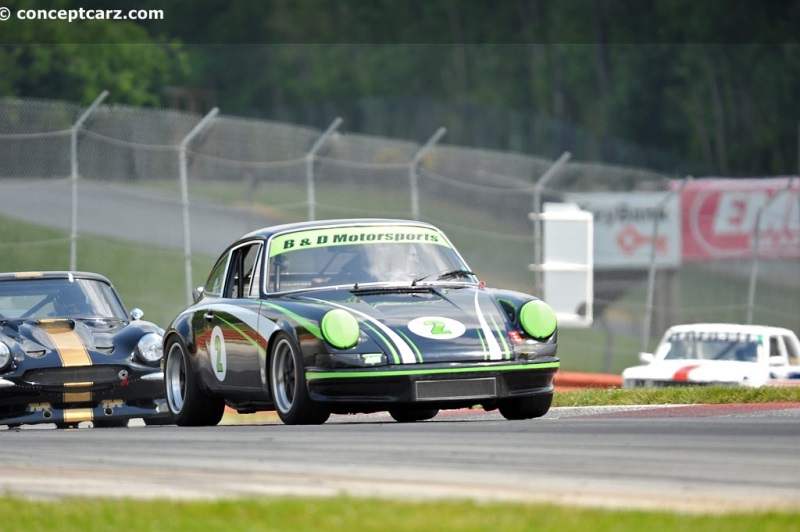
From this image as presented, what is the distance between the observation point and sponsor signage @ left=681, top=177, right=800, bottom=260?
93.9ft

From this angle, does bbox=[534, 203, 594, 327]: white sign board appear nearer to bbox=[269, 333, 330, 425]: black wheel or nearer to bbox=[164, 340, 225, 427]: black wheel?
bbox=[164, 340, 225, 427]: black wheel

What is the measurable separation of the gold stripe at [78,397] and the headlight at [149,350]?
53 centimetres

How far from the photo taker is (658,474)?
7.13m

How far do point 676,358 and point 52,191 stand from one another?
15.2 meters

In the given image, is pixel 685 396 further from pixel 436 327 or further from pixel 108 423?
pixel 108 423

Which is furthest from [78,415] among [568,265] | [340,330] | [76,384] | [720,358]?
[568,265]

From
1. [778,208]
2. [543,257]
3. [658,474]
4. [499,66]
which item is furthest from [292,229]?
[499,66]

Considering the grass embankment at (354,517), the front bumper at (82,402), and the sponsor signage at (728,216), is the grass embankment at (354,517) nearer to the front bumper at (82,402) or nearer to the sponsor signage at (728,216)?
the front bumper at (82,402)

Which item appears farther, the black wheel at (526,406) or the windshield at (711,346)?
the windshield at (711,346)

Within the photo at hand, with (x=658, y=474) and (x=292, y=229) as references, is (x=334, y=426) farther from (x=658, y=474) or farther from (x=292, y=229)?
(x=658, y=474)

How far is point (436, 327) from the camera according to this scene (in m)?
10.2

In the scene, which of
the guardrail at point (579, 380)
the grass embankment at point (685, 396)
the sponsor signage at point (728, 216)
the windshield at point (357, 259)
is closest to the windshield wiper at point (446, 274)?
the windshield at point (357, 259)

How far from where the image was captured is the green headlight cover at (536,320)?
10.4 meters

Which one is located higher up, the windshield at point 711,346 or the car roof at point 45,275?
the car roof at point 45,275
